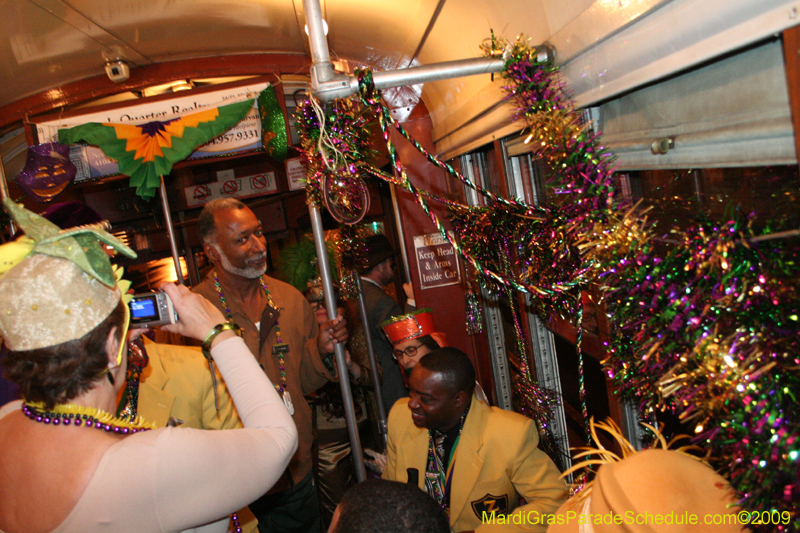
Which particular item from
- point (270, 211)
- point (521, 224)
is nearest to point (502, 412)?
point (521, 224)

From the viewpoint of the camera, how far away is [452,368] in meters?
2.27

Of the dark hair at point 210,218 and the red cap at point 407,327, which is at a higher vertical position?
the dark hair at point 210,218

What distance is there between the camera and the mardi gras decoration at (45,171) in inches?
125

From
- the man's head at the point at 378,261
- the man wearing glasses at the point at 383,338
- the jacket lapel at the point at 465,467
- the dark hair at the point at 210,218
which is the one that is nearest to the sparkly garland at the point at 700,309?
the jacket lapel at the point at 465,467

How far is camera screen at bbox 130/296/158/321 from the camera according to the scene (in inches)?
58.7

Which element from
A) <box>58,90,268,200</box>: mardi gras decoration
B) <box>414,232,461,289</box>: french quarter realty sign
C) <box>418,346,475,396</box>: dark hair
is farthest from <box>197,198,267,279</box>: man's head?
<box>414,232,461,289</box>: french quarter realty sign

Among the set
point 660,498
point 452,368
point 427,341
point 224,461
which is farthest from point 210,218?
point 660,498

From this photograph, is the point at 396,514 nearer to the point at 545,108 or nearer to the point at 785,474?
the point at 785,474

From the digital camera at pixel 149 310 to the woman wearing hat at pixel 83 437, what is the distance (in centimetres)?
20

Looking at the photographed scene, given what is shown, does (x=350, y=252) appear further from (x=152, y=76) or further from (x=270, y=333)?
(x=152, y=76)

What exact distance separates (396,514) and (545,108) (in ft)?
3.82

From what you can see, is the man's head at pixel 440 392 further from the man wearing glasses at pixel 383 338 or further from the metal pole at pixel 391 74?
the man wearing glasses at pixel 383 338

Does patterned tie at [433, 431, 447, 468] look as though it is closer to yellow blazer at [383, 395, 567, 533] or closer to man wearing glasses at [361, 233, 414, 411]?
yellow blazer at [383, 395, 567, 533]

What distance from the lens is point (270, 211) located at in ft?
20.4
